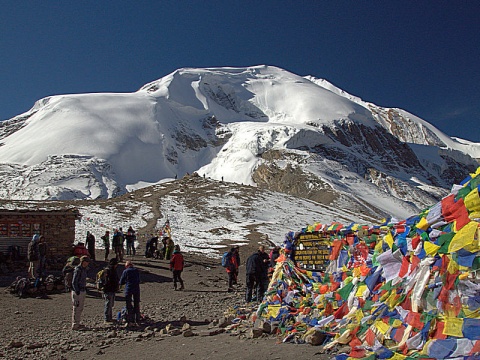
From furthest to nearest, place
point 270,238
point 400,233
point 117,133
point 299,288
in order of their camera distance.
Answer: point 117,133 → point 270,238 → point 299,288 → point 400,233

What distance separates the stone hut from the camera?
19584 mm

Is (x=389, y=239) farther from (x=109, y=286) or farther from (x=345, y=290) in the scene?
(x=109, y=286)

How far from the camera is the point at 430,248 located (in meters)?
6.82

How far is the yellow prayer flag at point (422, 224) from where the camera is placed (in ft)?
23.0

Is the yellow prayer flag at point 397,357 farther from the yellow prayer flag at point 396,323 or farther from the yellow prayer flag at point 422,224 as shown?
the yellow prayer flag at point 422,224

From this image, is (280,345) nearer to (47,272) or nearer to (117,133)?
(47,272)

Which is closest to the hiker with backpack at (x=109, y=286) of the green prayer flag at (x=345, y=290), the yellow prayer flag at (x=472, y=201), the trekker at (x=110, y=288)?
the trekker at (x=110, y=288)

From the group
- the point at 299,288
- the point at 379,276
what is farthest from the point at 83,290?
the point at 379,276

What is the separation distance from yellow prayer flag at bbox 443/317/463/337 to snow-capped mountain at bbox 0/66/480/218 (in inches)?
3182

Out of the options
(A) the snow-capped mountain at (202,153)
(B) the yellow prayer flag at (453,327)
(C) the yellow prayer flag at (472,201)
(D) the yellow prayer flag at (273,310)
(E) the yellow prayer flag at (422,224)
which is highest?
(A) the snow-capped mountain at (202,153)

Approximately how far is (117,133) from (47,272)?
132m

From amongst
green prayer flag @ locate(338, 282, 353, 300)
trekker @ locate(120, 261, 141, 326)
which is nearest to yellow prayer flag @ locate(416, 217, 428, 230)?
green prayer flag @ locate(338, 282, 353, 300)

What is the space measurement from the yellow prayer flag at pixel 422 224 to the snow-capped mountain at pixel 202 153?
79956 millimetres

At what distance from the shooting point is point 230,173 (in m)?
133
